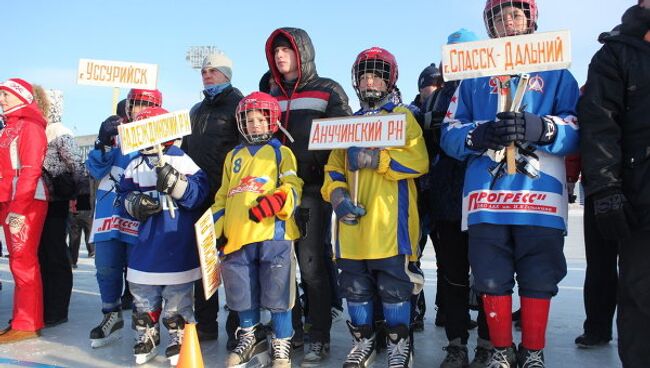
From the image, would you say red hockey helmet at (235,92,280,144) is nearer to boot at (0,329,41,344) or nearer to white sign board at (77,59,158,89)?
white sign board at (77,59,158,89)

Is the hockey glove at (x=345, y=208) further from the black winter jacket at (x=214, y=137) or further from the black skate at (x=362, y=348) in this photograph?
the black winter jacket at (x=214, y=137)

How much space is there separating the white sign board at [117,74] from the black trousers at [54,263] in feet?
3.74

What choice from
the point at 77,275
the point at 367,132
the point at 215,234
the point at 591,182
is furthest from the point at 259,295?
the point at 77,275

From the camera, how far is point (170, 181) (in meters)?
3.35

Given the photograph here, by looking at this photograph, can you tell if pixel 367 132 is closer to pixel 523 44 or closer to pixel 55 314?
pixel 523 44

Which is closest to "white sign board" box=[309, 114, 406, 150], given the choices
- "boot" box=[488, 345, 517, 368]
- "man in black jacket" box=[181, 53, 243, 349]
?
"man in black jacket" box=[181, 53, 243, 349]

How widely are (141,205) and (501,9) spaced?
2454 millimetres

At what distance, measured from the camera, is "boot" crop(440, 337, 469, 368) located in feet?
10.5

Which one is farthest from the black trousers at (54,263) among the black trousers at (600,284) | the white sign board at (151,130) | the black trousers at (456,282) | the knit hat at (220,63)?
the black trousers at (600,284)

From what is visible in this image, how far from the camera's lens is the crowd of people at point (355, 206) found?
2.46 m

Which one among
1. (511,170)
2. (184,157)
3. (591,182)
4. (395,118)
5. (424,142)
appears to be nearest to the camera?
(591,182)

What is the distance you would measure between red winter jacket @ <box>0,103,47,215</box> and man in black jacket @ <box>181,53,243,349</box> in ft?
3.95

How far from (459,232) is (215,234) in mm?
1548

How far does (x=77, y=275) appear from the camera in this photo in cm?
738
